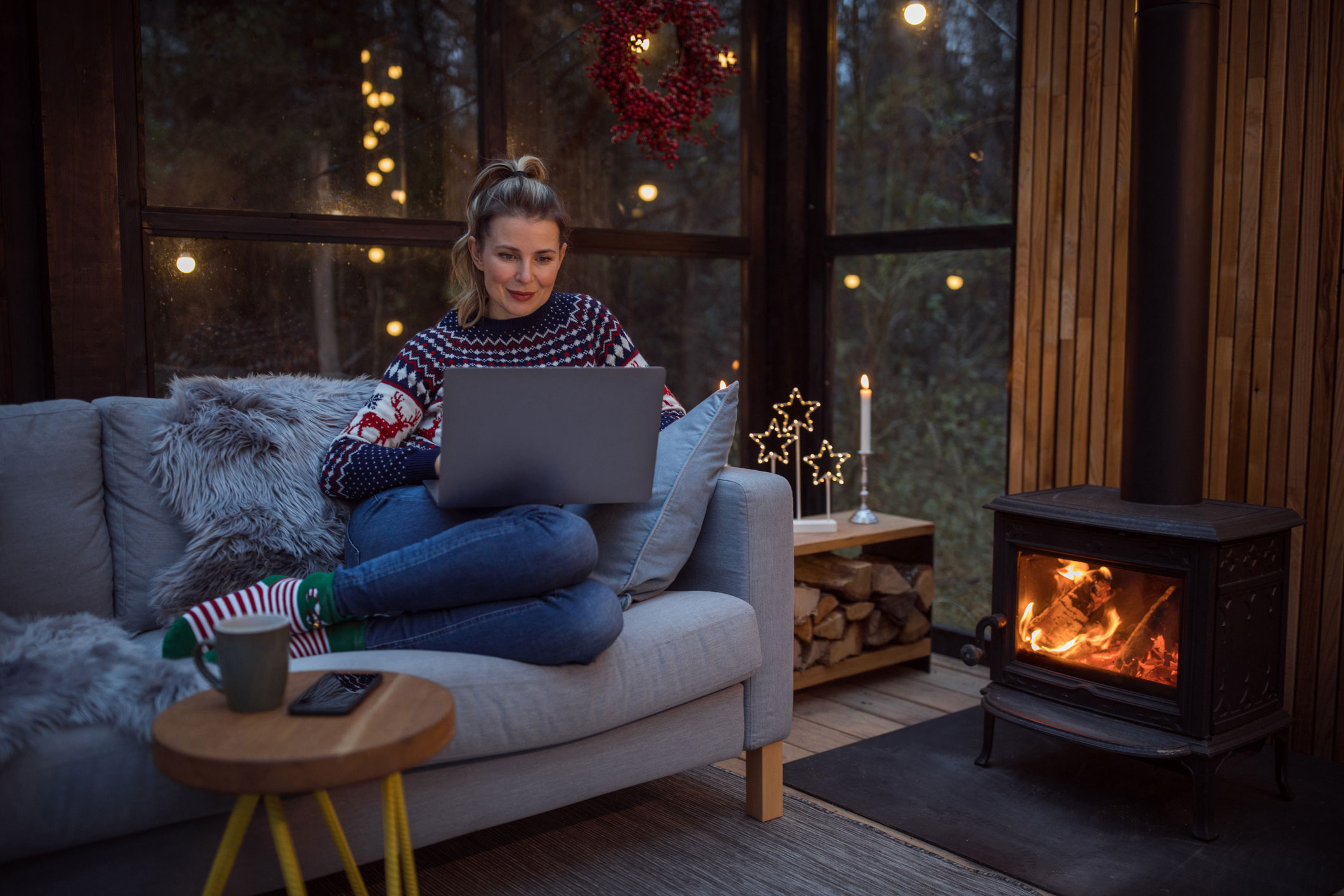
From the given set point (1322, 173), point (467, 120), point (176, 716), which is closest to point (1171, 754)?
point (1322, 173)

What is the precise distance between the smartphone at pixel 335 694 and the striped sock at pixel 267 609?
0.27m

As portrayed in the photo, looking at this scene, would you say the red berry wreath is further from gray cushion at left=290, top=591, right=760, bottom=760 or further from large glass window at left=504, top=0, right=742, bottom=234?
gray cushion at left=290, top=591, right=760, bottom=760

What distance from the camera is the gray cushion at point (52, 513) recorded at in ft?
5.82

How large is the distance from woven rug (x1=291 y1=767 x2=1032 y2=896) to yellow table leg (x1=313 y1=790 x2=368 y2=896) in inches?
6.6

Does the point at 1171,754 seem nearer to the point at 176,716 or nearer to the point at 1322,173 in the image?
the point at 1322,173

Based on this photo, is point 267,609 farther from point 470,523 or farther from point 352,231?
point 352,231

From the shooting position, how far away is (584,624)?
162cm

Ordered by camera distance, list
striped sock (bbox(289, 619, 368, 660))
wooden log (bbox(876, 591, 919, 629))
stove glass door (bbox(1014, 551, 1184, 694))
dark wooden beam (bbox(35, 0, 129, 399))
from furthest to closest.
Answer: wooden log (bbox(876, 591, 919, 629))
dark wooden beam (bbox(35, 0, 129, 399))
stove glass door (bbox(1014, 551, 1184, 694))
striped sock (bbox(289, 619, 368, 660))

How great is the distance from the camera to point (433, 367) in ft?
6.72

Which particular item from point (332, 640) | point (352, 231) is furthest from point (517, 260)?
point (332, 640)

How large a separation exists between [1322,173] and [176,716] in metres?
2.45

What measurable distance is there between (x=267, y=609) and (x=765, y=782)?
→ 100 centimetres

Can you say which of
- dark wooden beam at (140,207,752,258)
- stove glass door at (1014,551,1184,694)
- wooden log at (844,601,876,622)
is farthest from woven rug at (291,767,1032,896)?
dark wooden beam at (140,207,752,258)

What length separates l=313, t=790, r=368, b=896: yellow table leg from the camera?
4.24 feet
